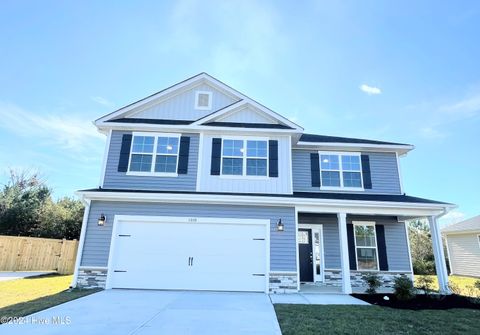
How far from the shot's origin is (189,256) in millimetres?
8492

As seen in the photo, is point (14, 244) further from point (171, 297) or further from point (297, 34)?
point (297, 34)

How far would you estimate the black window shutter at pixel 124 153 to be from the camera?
9477 mm

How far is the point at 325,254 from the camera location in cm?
1030

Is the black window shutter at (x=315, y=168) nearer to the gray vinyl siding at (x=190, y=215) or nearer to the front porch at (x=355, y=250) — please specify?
the front porch at (x=355, y=250)

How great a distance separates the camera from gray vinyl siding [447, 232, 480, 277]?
15.7m

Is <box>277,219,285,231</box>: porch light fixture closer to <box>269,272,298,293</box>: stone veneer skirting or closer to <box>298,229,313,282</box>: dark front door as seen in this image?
<box>269,272,298,293</box>: stone veneer skirting

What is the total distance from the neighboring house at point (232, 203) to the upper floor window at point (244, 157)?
0.12 feet

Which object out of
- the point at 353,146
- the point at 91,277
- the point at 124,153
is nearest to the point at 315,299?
the point at 353,146

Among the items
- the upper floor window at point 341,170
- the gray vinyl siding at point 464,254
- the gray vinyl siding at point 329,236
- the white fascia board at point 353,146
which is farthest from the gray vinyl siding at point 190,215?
the gray vinyl siding at point 464,254

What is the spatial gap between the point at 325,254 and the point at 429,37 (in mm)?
10073

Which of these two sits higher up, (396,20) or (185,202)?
(396,20)

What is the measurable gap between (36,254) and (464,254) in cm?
2443

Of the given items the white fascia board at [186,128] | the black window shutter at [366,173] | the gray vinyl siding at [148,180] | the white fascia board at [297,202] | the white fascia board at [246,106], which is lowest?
the white fascia board at [297,202]

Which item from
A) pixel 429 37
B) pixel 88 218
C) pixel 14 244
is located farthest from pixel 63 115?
pixel 429 37
